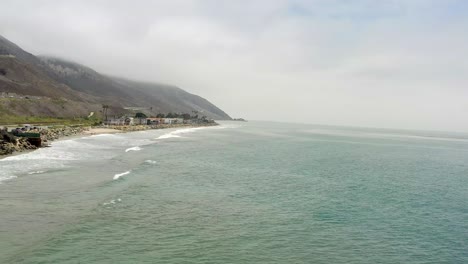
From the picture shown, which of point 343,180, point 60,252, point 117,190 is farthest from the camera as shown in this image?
point 343,180

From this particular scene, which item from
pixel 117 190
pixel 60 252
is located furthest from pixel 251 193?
pixel 60 252

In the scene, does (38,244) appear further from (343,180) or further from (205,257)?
(343,180)

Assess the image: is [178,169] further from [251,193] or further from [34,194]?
[34,194]

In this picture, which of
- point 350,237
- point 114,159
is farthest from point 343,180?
point 114,159

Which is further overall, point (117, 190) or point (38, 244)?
point (117, 190)

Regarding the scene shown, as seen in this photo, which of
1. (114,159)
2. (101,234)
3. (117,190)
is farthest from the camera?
(114,159)

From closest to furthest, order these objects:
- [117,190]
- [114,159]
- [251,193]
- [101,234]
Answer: [101,234] < [117,190] < [251,193] < [114,159]

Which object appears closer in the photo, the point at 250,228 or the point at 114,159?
the point at 250,228

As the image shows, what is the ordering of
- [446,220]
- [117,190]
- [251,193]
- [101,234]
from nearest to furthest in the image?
1. [101,234]
2. [446,220]
3. [117,190]
4. [251,193]

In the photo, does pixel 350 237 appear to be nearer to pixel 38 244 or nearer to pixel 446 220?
pixel 446 220
